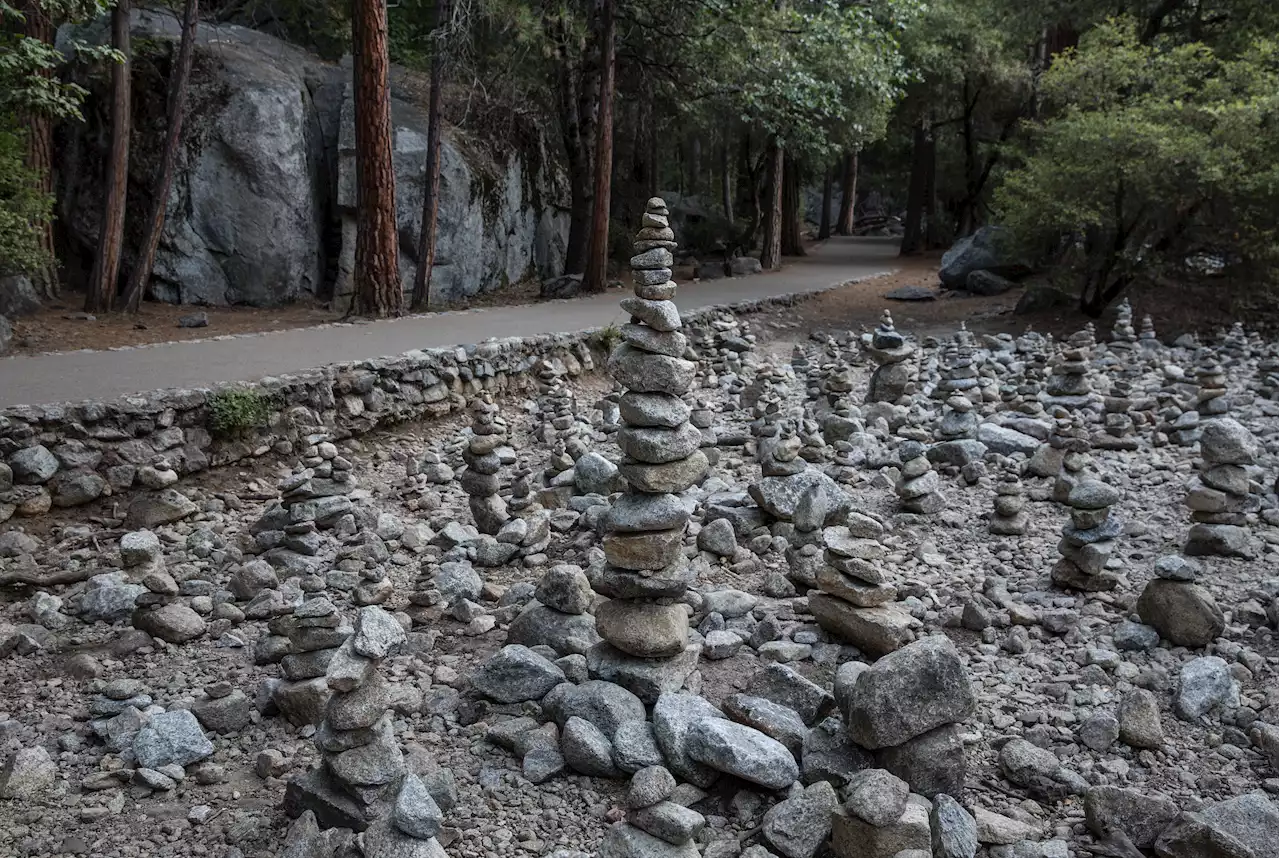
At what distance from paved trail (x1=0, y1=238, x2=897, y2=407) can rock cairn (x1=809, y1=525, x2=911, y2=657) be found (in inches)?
234

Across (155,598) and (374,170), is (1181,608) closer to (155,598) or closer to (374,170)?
(155,598)

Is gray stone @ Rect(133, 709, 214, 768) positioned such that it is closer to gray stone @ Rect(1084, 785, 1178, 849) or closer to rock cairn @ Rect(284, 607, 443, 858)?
rock cairn @ Rect(284, 607, 443, 858)

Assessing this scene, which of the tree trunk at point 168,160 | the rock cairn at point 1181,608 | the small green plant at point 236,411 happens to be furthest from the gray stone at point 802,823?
the tree trunk at point 168,160

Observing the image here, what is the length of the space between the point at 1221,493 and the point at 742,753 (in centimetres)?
470

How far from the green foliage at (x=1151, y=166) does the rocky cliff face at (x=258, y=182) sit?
9851 mm

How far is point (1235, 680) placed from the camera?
4.80 meters

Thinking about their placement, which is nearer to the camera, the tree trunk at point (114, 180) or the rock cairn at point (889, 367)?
the rock cairn at point (889, 367)

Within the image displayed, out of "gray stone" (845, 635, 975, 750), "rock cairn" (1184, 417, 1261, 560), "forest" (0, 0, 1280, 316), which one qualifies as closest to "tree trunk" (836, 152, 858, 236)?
"forest" (0, 0, 1280, 316)

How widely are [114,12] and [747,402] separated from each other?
32.5ft

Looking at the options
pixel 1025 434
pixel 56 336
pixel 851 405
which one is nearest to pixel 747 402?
pixel 851 405

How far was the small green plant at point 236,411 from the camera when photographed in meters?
8.33

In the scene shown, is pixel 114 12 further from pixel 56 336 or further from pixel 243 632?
pixel 243 632

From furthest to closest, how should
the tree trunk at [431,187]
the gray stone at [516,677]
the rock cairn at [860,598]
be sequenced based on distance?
1. the tree trunk at [431,187]
2. the rock cairn at [860,598]
3. the gray stone at [516,677]

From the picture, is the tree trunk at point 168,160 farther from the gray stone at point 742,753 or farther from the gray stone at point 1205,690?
the gray stone at point 1205,690
